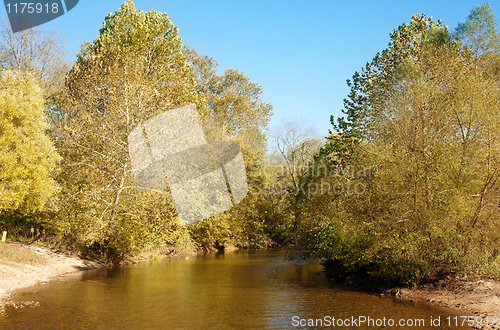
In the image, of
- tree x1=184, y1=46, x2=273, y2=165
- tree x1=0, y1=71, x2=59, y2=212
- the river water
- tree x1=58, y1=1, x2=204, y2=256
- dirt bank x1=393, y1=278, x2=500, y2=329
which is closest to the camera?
the river water

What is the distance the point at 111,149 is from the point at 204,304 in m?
14.1

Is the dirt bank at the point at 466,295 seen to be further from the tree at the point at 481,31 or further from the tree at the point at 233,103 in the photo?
the tree at the point at 233,103

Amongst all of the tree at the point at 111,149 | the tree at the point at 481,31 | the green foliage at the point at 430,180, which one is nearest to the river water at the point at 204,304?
the green foliage at the point at 430,180

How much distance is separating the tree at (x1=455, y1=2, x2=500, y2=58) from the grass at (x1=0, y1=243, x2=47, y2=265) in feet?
72.3

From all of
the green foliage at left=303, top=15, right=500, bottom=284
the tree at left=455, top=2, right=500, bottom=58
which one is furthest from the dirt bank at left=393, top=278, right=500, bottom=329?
the tree at left=455, top=2, right=500, bottom=58

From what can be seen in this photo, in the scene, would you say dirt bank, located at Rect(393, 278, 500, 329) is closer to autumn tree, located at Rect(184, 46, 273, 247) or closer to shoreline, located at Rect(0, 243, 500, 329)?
shoreline, located at Rect(0, 243, 500, 329)

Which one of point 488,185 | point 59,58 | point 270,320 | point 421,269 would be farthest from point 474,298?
point 59,58

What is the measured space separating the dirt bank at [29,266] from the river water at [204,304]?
2.46ft

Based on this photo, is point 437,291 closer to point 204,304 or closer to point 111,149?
point 204,304

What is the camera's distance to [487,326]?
1131 centimetres

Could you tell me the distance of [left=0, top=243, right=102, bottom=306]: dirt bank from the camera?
1694cm

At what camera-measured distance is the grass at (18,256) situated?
63.4 feet

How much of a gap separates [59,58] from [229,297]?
2719 centimetres

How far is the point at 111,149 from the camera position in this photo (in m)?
25.6
